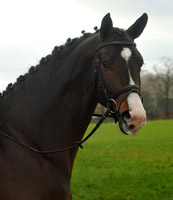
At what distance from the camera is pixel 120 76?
3.58 metres

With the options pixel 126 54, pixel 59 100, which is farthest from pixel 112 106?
pixel 59 100

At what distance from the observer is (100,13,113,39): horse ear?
378 cm

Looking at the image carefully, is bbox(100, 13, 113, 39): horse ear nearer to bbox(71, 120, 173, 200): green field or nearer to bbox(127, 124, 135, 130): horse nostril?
bbox(127, 124, 135, 130): horse nostril

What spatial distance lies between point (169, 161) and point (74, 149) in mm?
10993

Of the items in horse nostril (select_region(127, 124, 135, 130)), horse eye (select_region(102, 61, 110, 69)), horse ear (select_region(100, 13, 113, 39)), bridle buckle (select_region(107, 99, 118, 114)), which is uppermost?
horse ear (select_region(100, 13, 113, 39))

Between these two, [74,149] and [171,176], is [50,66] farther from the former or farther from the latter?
[171,176]

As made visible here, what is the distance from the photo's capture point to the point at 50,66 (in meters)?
4.14

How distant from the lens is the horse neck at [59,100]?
3.93 m

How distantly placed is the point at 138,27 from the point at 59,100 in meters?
1.35

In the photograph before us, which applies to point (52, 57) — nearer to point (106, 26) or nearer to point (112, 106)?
point (106, 26)

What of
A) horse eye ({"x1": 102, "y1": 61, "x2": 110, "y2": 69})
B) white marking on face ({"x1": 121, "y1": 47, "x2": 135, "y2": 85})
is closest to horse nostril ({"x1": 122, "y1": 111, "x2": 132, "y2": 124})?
white marking on face ({"x1": 121, "y1": 47, "x2": 135, "y2": 85})

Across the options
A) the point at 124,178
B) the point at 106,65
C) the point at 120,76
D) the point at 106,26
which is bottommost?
the point at 124,178

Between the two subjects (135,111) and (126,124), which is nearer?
(135,111)

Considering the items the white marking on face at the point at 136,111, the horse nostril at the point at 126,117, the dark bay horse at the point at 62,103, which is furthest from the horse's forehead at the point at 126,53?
the horse nostril at the point at 126,117
